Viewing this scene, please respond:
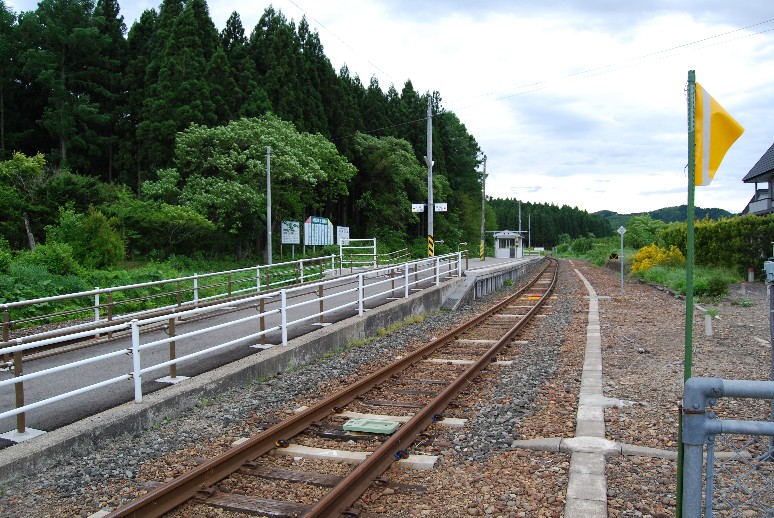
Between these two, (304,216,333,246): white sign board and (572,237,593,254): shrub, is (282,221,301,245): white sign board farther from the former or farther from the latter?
(572,237,593,254): shrub

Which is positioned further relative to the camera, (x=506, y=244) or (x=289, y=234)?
(x=506, y=244)

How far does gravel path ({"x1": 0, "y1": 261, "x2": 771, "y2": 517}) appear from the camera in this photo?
454cm

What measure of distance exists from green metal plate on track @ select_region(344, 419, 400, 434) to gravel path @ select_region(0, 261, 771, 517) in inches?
22.1

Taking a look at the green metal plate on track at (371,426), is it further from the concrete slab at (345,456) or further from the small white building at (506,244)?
the small white building at (506,244)

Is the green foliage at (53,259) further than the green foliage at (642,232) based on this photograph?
No

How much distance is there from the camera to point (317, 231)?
111 ft

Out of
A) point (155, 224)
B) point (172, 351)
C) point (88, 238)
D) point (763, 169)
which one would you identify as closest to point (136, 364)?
point (172, 351)

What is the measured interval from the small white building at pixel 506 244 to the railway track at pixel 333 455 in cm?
4647

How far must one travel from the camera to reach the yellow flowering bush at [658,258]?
3102 centimetres

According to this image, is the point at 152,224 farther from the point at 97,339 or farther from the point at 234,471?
the point at 234,471

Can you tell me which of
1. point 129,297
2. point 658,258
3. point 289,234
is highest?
point 289,234

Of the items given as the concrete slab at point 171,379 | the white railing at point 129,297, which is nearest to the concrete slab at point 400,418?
the concrete slab at point 171,379

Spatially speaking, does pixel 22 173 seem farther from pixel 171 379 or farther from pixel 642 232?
pixel 642 232

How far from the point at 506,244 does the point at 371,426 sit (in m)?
50.7
